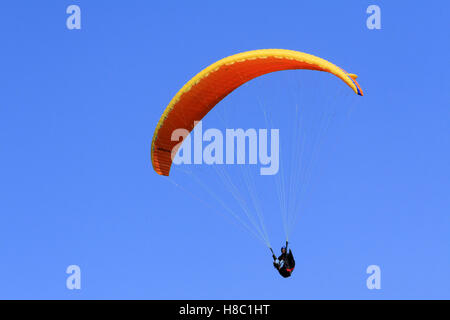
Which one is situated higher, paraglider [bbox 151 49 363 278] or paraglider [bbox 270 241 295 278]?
paraglider [bbox 151 49 363 278]

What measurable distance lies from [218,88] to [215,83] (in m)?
0.45

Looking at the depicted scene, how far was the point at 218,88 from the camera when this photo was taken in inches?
1156

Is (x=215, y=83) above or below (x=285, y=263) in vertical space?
above

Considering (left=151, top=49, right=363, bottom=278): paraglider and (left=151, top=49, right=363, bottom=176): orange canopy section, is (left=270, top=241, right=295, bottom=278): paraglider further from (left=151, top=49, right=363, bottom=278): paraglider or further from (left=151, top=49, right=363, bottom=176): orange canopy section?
(left=151, top=49, right=363, bottom=176): orange canopy section

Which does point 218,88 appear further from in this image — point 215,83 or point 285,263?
point 285,263

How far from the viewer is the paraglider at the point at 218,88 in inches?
1065

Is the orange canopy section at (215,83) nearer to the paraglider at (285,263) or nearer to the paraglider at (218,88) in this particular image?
the paraglider at (218,88)

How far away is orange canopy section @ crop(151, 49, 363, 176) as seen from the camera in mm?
27016

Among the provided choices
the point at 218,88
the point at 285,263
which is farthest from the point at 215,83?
the point at 285,263

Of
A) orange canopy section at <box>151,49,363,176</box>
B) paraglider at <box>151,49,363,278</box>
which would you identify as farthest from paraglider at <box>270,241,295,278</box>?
orange canopy section at <box>151,49,363,176</box>

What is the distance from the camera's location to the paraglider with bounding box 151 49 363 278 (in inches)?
1065
